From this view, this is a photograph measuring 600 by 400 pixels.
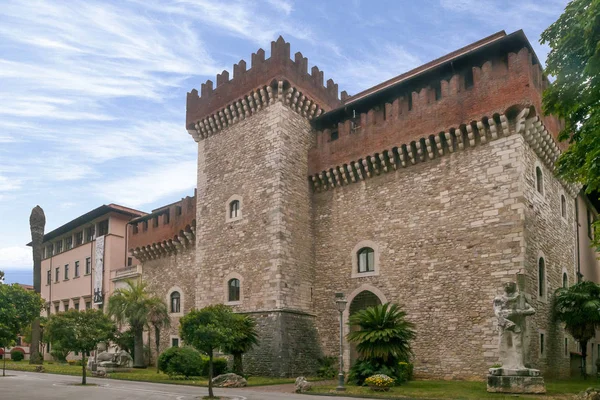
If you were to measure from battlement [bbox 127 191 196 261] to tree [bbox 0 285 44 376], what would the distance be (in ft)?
22.2

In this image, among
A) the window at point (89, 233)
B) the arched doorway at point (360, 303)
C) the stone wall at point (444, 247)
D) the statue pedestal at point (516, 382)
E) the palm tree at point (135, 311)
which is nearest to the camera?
the statue pedestal at point (516, 382)

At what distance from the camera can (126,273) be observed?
128ft

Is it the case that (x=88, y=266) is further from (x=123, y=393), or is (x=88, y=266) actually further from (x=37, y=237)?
(x=123, y=393)

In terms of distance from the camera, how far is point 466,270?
22094 millimetres

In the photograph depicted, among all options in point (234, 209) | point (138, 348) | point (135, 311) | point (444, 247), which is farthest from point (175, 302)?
point (444, 247)

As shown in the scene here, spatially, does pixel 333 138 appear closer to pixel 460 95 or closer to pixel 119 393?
pixel 460 95

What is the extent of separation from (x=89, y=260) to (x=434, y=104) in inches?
1228

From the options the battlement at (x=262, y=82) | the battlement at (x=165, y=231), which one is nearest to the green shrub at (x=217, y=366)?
the battlement at (x=165, y=231)

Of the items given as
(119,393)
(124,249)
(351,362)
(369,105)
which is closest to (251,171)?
(369,105)

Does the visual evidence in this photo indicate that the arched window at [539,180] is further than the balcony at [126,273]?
No

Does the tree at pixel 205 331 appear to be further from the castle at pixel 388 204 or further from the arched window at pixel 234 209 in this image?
the arched window at pixel 234 209

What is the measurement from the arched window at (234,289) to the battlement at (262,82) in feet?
29.4

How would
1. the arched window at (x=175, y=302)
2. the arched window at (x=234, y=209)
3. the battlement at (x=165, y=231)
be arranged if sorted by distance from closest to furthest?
the arched window at (x=234, y=209)
the battlement at (x=165, y=231)
the arched window at (x=175, y=302)

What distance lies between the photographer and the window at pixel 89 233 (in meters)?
45.2
